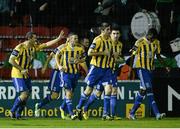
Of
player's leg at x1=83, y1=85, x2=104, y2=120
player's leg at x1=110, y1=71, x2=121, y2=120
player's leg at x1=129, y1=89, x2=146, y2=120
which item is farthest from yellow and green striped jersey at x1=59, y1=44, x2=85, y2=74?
player's leg at x1=129, y1=89, x2=146, y2=120

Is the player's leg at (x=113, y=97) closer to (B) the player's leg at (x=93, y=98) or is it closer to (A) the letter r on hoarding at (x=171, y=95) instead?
(B) the player's leg at (x=93, y=98)

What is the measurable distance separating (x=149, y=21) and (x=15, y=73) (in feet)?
12.5

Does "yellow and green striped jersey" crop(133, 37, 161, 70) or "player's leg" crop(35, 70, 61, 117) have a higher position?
"yellow and green striped jersey" crop(133, 37, 161, 70)

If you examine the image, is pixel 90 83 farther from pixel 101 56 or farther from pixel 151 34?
pixel 151 34

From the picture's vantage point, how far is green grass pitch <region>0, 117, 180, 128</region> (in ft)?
44.8

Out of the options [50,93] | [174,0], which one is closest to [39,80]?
[50,93]

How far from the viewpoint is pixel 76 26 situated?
703 inches

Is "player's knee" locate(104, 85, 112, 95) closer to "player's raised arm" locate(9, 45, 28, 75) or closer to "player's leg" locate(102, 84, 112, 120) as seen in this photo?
"player's leg" locate(102, 84, 112, 120)

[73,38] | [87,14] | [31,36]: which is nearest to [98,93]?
[73,38]

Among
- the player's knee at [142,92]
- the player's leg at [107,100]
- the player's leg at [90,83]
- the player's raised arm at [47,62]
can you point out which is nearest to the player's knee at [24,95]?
the player's raised arm at [47,62]

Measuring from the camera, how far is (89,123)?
14477 mm

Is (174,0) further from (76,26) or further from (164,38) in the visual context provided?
(76,26)

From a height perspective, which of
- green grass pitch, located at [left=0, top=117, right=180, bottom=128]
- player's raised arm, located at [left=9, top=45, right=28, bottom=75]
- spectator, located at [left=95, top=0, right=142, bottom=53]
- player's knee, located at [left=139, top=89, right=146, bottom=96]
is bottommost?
green grass pitch, located at [left=0, top=117, right=180, bottom=128]

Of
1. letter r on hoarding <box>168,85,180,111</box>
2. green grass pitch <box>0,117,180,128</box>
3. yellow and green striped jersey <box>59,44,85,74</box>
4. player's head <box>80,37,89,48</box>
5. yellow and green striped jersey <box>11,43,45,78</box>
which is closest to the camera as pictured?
green grass pitch <box>0,117,180,128</box>
